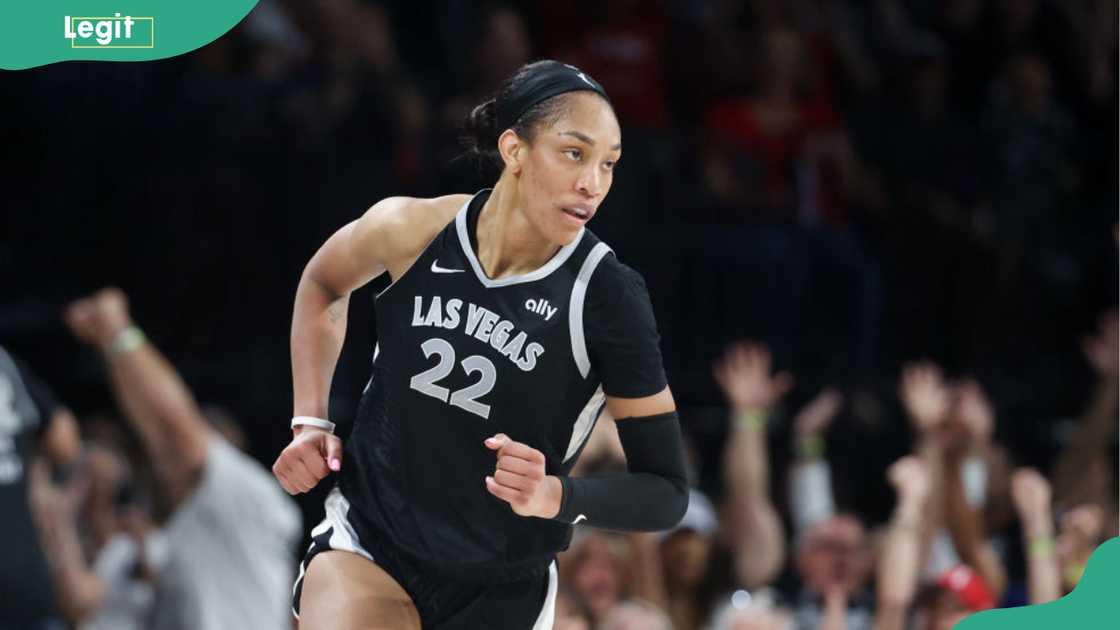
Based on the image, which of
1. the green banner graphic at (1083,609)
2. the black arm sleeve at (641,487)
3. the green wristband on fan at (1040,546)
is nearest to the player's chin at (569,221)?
the black arm sleeve at (641,487)

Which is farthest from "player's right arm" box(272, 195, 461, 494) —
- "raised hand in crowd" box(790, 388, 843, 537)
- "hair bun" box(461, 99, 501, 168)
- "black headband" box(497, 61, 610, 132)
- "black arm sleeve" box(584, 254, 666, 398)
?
"raised hand in crowd" box(790, 388, 843, 537)

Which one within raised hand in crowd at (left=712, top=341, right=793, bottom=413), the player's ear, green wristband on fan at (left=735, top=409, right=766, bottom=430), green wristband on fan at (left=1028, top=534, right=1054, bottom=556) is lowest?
green wristband on fan at (left=1028, top=534, right=1054, bottom=556)

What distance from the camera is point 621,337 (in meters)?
3.28

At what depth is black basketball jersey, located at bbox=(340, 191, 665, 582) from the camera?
10.8 feet

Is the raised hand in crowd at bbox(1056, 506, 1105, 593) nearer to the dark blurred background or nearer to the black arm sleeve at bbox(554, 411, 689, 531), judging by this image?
the dark blurred background

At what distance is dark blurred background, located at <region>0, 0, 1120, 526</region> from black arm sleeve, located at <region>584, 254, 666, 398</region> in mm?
2817

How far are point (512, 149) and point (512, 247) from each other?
21 cm

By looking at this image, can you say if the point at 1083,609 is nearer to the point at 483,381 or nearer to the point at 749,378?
the point at 749,378

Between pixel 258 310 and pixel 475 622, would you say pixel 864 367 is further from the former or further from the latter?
pixel 475 622

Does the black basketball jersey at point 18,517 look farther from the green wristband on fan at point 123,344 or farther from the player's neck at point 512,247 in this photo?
the player's neck at point 512,247

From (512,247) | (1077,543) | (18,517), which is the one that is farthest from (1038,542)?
(18,517)

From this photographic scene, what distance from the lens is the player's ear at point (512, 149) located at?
11.0 feet

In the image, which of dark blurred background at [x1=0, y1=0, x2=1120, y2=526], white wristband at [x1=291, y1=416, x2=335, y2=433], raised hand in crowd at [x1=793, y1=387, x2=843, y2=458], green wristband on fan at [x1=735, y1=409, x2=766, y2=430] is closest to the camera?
white wristband at [x1=291, y1=416, x2=335, y2=433]

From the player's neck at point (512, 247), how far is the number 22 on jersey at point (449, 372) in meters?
0.18
